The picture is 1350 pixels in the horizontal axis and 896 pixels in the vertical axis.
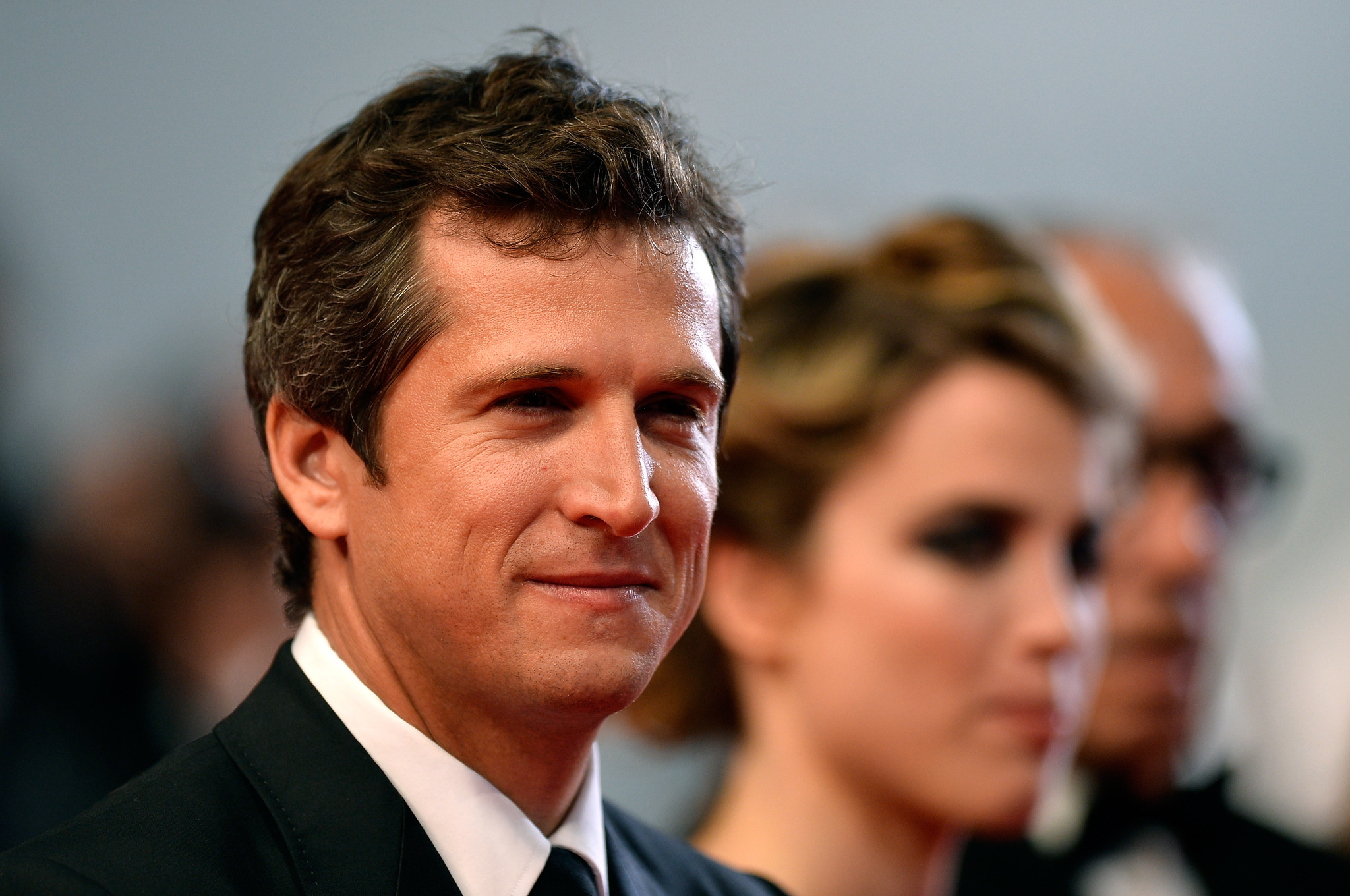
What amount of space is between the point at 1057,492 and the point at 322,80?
167 inches

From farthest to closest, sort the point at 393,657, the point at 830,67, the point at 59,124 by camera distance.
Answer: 1. the point at 830,67
2. the point at 59,124
3. the point at 393,657

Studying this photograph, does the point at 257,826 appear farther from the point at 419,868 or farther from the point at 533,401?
the point at 533,401

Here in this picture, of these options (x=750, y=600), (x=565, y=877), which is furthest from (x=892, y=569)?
(x=565, y=877)

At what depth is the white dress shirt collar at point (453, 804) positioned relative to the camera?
167cm

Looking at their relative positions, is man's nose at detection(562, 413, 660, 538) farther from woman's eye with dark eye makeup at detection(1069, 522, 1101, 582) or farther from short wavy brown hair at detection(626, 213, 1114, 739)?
woman's eye with dark eye makeup at detection(1069, 522, 1101, 582)

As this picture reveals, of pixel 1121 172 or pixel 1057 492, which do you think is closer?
pixel 1057 492

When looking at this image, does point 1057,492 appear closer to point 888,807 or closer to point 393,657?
point 888,807

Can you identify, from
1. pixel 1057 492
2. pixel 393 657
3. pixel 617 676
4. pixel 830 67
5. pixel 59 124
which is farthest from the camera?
pixel 830 67

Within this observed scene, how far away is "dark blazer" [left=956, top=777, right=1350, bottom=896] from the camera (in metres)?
3.97

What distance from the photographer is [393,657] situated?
172 centimetres

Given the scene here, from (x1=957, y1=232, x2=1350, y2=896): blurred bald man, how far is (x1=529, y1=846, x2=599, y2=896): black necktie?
213cm

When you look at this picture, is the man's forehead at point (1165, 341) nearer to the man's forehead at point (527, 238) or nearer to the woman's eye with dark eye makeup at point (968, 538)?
the woman's eye with dark eye makeup at point (968, 538)

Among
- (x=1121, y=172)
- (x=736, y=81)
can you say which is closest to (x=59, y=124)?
(x=736, y=81)

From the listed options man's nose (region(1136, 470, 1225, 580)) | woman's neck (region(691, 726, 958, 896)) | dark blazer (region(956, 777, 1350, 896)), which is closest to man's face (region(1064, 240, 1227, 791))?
man's nose (region(1136, 470, 1225, 580))
